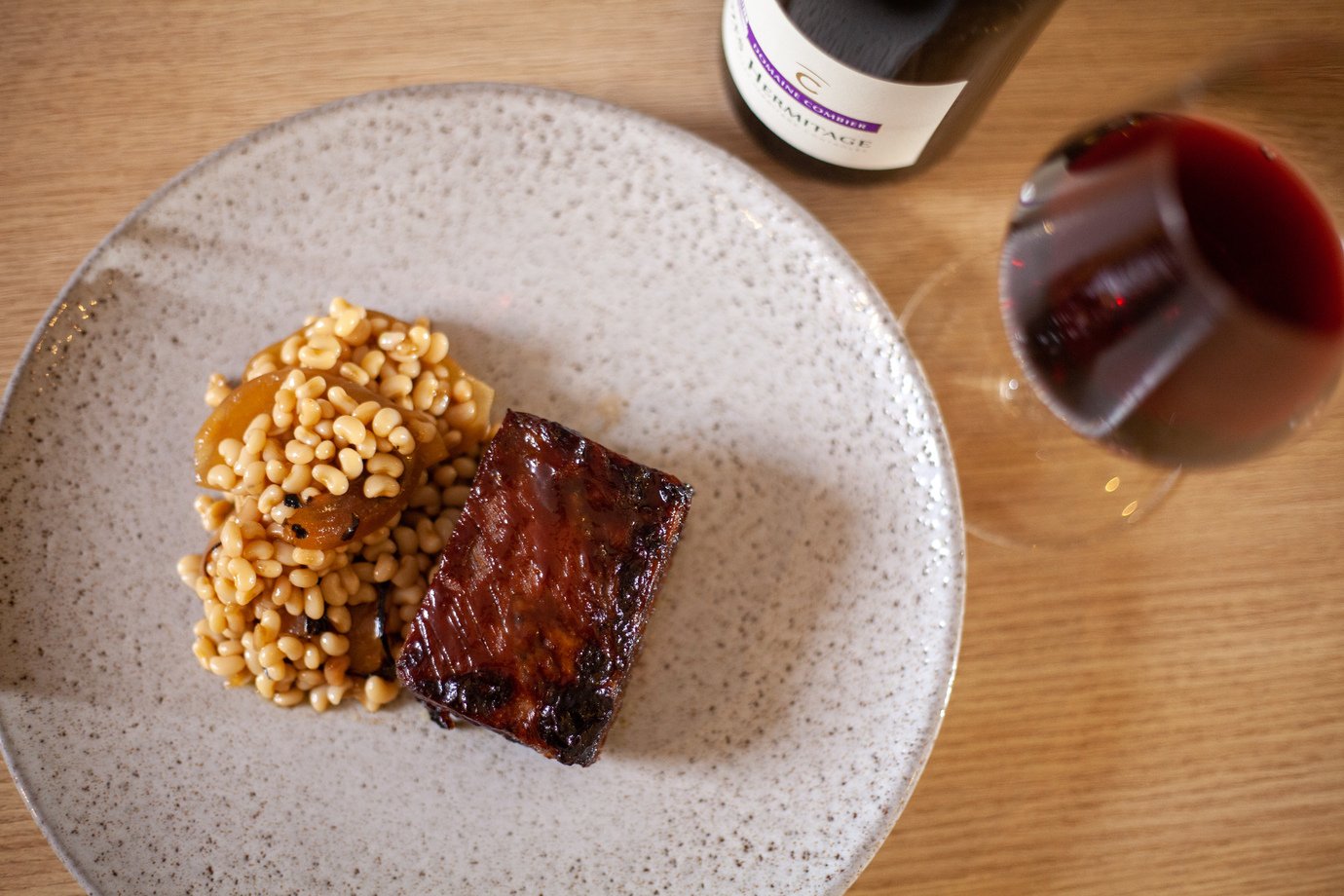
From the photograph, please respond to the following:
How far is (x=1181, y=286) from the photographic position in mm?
1020

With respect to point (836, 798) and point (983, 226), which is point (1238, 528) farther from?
point (836, 798)

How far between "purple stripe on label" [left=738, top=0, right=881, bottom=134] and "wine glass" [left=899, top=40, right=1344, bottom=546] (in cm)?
28

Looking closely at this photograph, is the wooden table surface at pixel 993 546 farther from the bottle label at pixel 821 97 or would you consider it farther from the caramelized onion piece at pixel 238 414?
the caramelized onion piece at pixel 238 414

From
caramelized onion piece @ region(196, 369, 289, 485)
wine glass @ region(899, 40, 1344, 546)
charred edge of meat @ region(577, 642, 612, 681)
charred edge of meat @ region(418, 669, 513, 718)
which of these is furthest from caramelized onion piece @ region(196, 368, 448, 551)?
wine glass @ region(899, 40, 1344, 546)

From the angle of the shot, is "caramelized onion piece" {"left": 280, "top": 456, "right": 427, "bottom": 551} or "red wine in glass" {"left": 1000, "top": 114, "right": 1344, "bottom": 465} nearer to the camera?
"red wine in glass" {"left": 1000, "top": 114, "right": 1344, "bottom": 465}

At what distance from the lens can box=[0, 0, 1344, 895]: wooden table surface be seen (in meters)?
1.63

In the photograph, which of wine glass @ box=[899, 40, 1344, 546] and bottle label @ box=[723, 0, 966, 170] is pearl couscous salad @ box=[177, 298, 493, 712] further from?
wine glass @ box=[899, 40, 1344, 546]

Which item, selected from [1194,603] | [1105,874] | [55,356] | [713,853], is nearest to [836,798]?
[713,853]

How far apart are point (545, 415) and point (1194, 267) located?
1.00 meters

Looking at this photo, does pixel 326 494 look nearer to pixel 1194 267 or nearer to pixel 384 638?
pixel 384 638

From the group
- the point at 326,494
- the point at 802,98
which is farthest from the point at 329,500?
the point at 802,98

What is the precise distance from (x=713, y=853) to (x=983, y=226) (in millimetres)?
1233

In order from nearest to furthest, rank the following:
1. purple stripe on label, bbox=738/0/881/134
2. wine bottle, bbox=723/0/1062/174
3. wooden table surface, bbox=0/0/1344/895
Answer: wine bottle, bbox=723/0/1062/174 < purple stripe on label, bbox=738/0/881/134 < wooden table surface, bbox=0/0/1344/895

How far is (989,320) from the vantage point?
1729 millimetres
